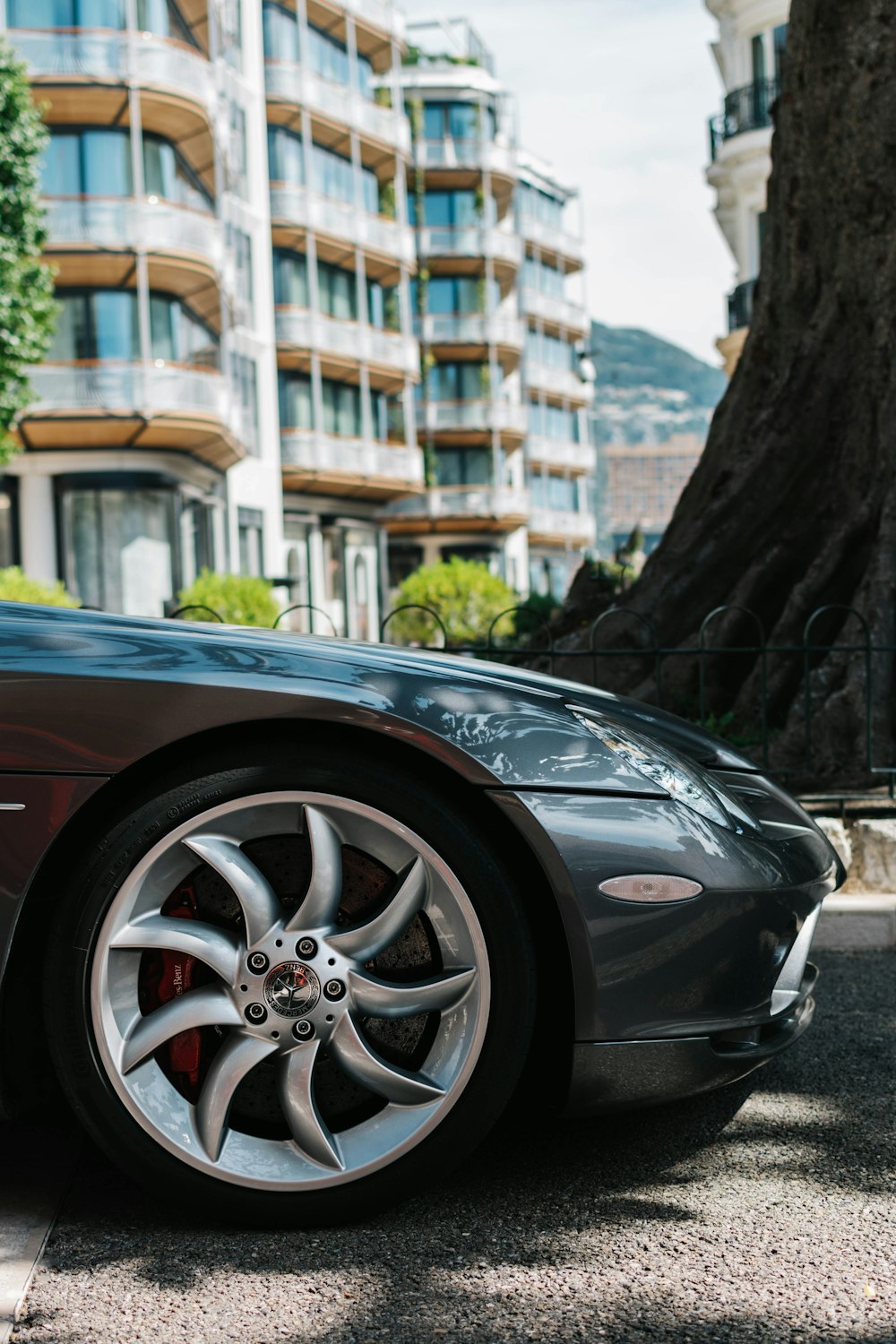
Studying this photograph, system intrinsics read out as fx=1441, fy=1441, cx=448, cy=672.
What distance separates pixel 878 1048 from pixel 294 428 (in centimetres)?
3557

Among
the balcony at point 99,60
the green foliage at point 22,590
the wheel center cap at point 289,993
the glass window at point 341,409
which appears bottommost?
the wheel center cap at point 289,993

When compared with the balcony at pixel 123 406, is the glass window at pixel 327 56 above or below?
above

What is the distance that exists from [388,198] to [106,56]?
17.0 metres

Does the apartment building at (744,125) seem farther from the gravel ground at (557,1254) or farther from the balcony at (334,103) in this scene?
the gravel ground at (557,1254)

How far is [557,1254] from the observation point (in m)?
2.44

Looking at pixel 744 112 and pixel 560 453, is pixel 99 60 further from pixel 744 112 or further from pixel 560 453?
pixel 560 453

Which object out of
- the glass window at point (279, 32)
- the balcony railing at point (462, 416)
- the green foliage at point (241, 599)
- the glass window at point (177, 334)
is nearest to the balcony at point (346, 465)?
the balcony railing at point (462, 416)

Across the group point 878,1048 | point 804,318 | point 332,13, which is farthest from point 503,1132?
point 332,13

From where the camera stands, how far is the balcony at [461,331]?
1972 inches

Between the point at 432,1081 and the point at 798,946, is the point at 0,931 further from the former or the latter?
the point at 798,946

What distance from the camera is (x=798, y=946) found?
9.36 ft

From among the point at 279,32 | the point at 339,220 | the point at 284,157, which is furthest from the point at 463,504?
the point at 279,32

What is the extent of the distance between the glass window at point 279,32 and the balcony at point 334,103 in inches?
10.5

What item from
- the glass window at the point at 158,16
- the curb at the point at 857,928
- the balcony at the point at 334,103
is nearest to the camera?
the curb at the point at 857,928
